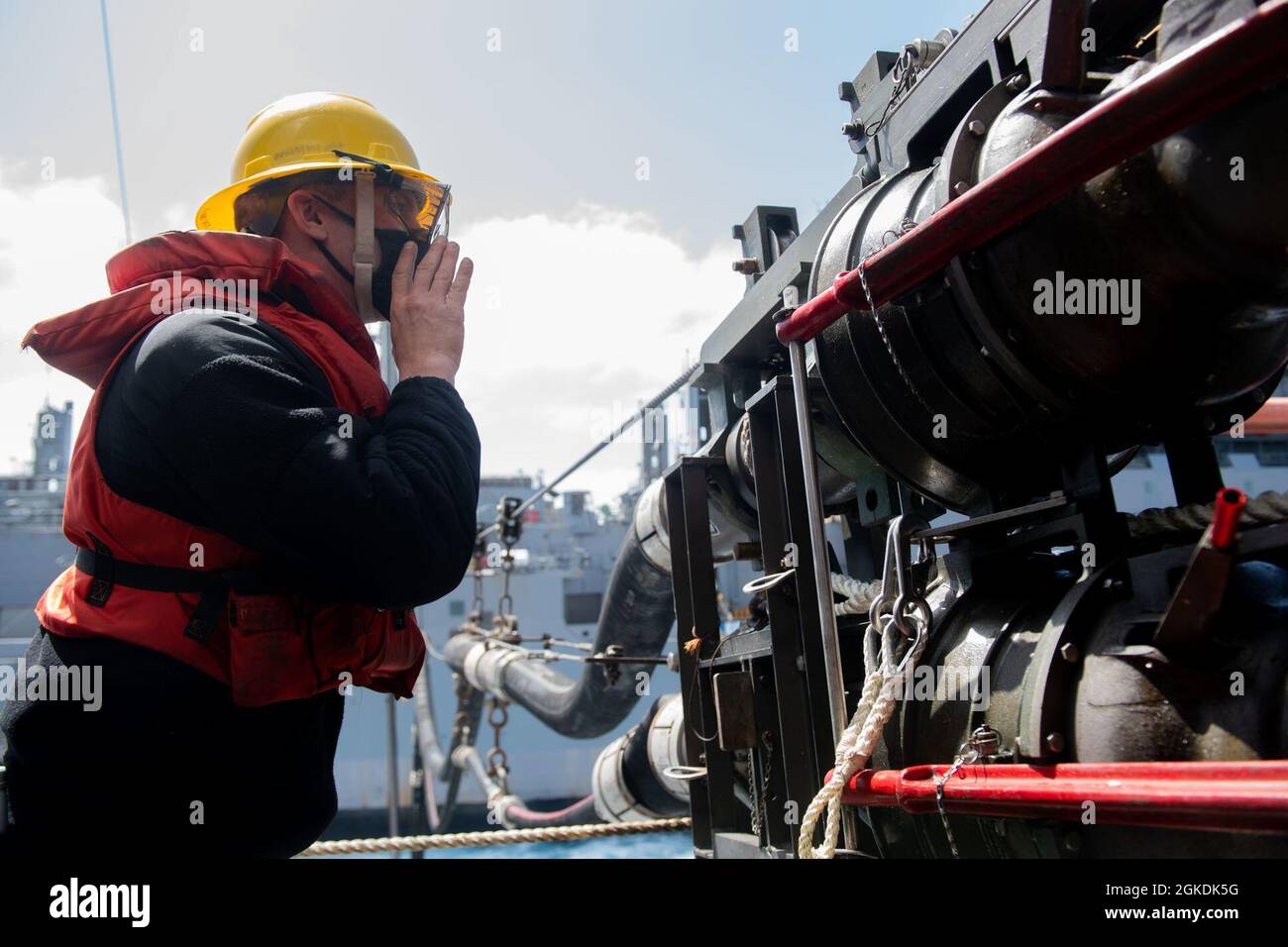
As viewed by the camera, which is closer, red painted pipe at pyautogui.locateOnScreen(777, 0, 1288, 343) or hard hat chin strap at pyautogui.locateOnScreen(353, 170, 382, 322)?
red painted pipe at pyautogui.locateOnScreen(777, 0, 1288, 343)

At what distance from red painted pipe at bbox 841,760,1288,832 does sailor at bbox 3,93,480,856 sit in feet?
2.80

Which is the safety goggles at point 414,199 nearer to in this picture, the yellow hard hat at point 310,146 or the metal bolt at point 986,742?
the yellow hard hat at point 310,146

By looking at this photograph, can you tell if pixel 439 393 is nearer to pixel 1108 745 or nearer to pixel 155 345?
pixel 155 345

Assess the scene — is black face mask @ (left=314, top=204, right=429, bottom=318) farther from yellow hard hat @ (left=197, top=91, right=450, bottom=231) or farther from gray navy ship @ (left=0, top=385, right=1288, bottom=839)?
gray navy ship @ (left=0, top=385, right=1288, bottom=839)

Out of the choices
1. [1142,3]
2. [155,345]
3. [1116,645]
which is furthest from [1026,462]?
[155,345]

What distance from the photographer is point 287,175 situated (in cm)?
227

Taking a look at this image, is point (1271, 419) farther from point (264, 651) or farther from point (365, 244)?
point (264, 651)

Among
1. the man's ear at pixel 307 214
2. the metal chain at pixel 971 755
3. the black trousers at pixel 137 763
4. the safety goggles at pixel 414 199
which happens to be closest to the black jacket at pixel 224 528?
the black trousers at pixel 137 763

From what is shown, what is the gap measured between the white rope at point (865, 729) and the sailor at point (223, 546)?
746 mm

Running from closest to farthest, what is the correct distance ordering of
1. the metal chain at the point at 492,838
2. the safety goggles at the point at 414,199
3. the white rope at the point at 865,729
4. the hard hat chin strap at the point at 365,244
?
the white rope at the point at 865,729 → the hard hat chin strap at the point at 365,244 → the safety goggles at the point at 414,199 → the metal chain at the point at 492,838

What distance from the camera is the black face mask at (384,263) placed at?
2053mm

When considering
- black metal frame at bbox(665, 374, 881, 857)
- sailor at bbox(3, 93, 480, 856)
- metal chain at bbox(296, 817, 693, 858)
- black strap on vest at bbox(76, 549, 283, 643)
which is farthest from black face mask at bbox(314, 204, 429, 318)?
metal chain at bbox(296, 817, 693, 858)

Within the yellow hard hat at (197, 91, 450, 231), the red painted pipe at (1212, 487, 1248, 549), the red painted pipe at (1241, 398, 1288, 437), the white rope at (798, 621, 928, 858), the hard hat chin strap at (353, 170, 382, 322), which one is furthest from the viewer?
the red painted pipe at (1241, 398, 1288, 437)

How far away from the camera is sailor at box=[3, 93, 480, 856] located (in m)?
1.41
